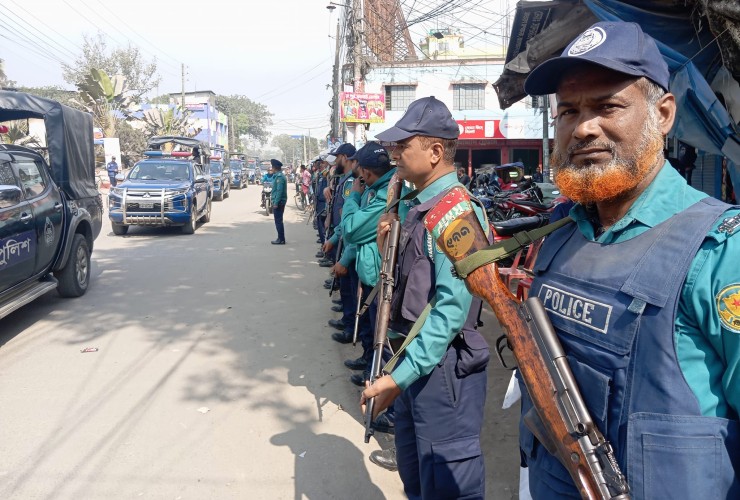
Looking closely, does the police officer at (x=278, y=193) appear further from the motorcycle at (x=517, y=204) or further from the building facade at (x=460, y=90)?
the building facade at (x=460, y=90)

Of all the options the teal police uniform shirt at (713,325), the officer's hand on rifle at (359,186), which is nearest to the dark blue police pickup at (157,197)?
the officer's hand on rifle at (359,186)

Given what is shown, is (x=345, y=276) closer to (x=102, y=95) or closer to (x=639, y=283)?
(x=639, y=283)

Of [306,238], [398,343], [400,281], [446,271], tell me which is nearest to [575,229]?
[446,271]

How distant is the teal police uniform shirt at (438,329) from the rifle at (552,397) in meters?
0.53

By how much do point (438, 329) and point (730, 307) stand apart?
3.56ft

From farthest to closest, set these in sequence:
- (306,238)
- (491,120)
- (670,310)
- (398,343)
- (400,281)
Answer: (491,120) → (306,238) → (398,343) → (400,281) → (670,310)

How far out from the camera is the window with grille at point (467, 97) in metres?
22.7

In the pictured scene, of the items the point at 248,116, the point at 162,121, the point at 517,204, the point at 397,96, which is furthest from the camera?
the point at 248,116

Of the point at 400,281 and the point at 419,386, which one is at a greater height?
the point at 400,281

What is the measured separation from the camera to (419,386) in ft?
6.82

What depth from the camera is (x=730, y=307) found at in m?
0.92

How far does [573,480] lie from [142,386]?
12.2 ft

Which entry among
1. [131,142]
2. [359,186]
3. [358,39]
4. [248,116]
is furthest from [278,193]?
[248,116]

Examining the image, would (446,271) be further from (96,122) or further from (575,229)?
(96,122)
